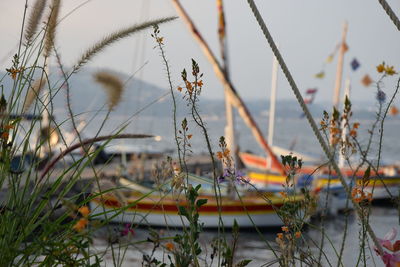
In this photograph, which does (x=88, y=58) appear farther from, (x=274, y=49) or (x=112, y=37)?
(x=274, y=49)

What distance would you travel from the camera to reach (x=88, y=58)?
2.16 m

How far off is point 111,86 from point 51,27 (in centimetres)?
33

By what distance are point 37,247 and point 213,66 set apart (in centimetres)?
1048

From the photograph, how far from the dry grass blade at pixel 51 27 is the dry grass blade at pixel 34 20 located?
0.10 ft

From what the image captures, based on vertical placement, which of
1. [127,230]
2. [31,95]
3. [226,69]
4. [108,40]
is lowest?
[127,230]

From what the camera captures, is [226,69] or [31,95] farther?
[226,69]

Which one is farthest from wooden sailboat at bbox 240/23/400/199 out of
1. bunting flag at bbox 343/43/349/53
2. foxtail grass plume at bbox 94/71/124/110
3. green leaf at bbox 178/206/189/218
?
green leaf at bbox 178/206/189/218

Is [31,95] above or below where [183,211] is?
above

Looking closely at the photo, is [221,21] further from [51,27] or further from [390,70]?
[390,70]

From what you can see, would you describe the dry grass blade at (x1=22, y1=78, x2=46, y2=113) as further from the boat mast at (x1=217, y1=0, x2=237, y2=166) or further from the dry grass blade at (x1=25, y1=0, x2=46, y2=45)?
the boat mast at (x1=217, y1=0, x2=237, y2=166)

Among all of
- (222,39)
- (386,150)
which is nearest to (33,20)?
(222,39)

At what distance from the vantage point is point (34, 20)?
7.09 ft

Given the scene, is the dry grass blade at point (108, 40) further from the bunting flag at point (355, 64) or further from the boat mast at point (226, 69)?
the bunting flag at point (355, 64)

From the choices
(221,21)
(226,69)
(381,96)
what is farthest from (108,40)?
(221,21)
